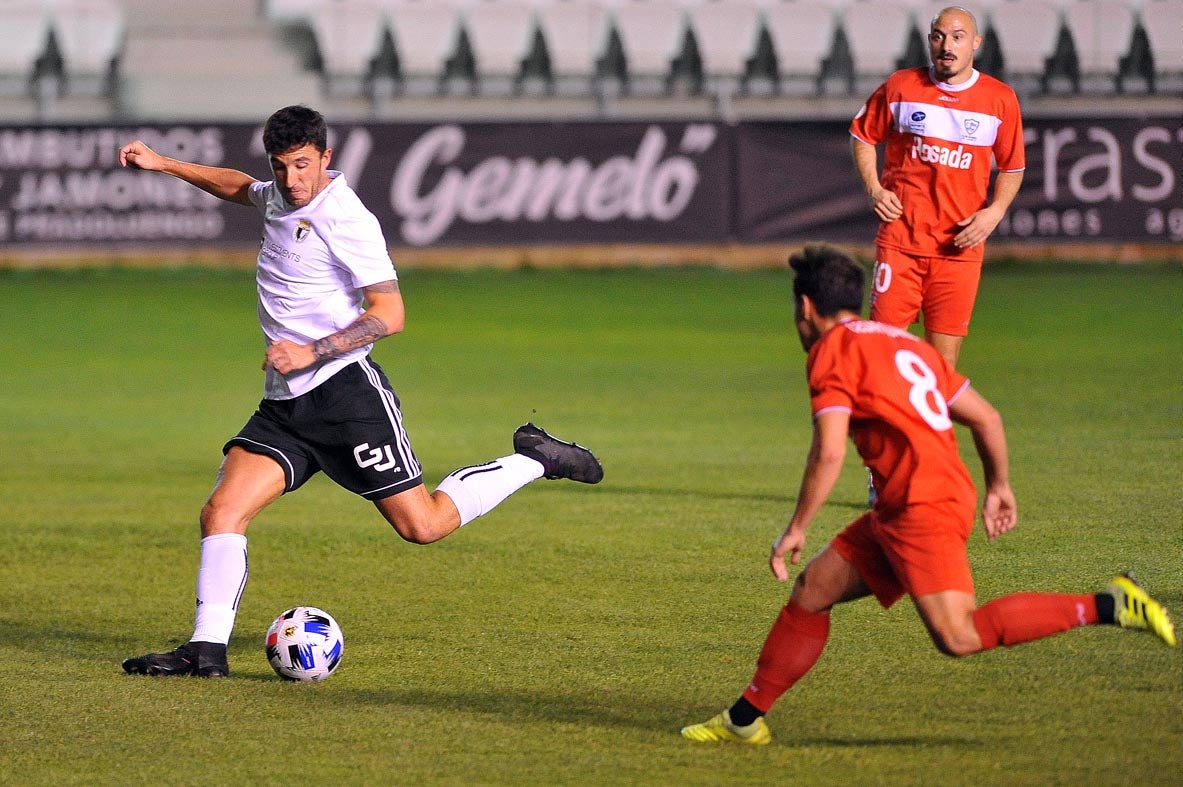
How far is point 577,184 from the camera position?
2259cm

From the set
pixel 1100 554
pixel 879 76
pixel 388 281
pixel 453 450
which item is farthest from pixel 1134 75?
pixel 388 281

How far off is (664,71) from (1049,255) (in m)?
6.77

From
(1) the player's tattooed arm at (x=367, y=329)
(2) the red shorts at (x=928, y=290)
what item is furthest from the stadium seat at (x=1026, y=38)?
(1) the player's tattooed arm at (x=367, y=329)

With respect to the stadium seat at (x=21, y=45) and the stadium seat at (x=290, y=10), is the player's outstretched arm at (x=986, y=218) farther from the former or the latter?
the stadium seat at (x=21, y=45)

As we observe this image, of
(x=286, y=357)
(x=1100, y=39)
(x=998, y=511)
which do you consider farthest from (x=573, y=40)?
(x=998, y=511)

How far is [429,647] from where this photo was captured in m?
6.40

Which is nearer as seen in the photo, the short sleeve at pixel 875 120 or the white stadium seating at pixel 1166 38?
the short sleeve at pixel 875 120

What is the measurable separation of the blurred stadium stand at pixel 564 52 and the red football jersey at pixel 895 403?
69.0 feet

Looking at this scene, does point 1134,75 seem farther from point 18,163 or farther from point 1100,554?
point 1100,554

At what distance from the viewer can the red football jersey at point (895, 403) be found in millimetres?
4781

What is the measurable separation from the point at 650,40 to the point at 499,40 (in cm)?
231

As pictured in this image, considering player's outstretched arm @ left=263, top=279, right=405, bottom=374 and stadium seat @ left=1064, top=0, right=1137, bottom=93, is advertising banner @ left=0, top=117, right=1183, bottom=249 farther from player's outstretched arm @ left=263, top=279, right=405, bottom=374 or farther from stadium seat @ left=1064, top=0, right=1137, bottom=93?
player's outstretched arm @ left=263, top=279, right=405, bottom=374

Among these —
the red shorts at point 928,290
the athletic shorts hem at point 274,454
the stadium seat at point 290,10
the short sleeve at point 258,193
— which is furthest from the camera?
the stadium seat at point 290,10

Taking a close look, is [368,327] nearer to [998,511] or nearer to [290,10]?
[998,511]
